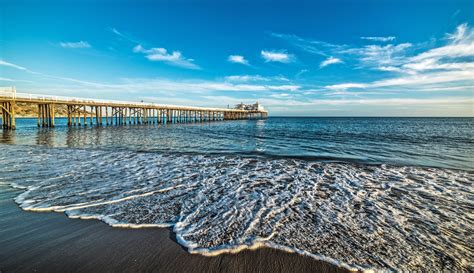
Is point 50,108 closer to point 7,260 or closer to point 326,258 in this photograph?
point 7,260

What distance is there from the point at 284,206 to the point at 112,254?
124 inches

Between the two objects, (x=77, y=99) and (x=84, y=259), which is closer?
(x=84, y=259)

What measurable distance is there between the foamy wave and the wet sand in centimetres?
18

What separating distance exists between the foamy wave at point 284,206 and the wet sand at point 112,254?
0.58 feet

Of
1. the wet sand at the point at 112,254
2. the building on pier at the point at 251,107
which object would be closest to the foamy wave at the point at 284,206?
the wet sand at the point at 112,254

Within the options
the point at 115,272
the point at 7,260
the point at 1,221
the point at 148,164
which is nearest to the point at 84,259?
the point at 115,272

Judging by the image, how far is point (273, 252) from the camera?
2752 mm

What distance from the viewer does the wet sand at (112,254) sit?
2.43 m

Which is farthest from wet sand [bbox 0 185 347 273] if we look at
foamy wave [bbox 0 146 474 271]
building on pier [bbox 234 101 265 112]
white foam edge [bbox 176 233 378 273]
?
building on pier [bbox 234 101 265 112]

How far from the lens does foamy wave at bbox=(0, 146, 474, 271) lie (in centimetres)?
288

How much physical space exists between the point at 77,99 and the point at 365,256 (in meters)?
41.3

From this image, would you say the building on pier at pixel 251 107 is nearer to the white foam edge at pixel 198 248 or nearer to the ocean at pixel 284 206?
the ocean at pixel 284 206

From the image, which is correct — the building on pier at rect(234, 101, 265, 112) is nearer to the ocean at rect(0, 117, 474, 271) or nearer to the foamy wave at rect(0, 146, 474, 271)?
the ocean at rect(0, 117, 474, 271)

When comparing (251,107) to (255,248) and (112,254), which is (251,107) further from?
(112,254)
